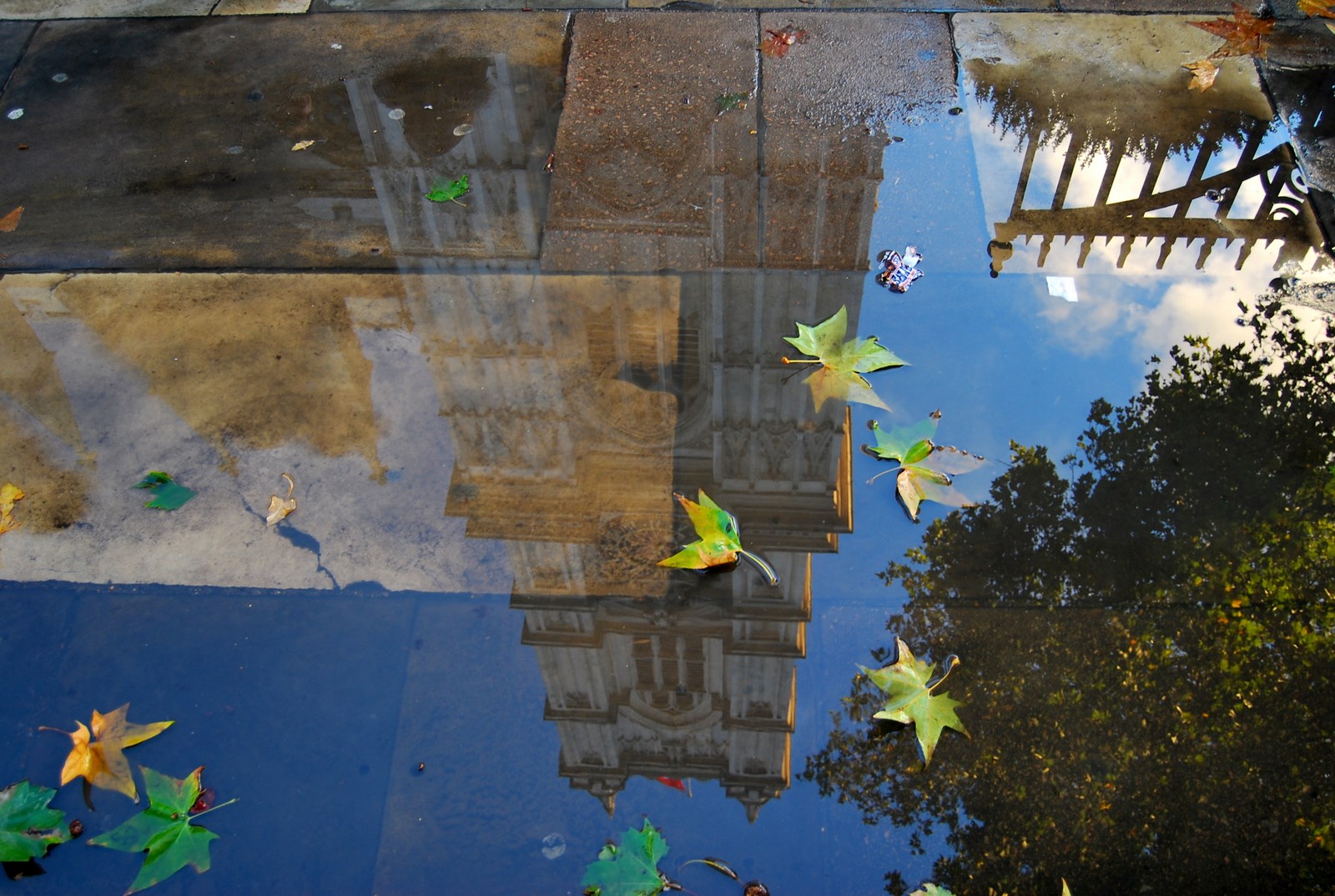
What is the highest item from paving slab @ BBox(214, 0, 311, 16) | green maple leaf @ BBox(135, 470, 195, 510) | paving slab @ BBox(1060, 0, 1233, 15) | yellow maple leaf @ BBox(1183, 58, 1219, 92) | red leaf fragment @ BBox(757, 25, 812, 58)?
paving slab @ BBox(214, 0, 311, 16)

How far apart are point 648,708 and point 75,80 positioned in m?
4.94

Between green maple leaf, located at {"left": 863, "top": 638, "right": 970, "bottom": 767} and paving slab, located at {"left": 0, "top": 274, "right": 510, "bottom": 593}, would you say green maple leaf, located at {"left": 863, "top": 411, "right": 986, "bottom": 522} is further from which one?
paving slab, located at {"left": 0, "top": 274, "right": 510, "bottom": 593}

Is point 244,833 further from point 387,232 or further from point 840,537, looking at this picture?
point 387,232

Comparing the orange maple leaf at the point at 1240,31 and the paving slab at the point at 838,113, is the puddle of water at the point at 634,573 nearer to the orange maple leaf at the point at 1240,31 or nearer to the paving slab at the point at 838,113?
A: the paving slab at the point at 838,113

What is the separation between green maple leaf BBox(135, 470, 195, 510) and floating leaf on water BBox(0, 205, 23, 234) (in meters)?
1.85

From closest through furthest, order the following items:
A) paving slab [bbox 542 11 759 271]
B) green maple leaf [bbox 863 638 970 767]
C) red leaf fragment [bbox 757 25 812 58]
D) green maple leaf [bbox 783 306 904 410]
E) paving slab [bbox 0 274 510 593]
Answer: green maple leaf [bbox 863 638 970 767] → paving slab [bbox 0 274 510 593] → green maple leaf [bbox 783 306 904 410] → paving slab [bbox 542 11 759 271] → red leaf fragment [bbox 757 25 812 58]

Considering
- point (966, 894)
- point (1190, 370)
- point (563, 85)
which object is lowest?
point (966, 894)

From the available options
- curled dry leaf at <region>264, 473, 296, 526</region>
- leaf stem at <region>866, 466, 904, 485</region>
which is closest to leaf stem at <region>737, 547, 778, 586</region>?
leaf stem at <region>866, 466, 904, 485</region>

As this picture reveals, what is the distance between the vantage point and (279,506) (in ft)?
11.0

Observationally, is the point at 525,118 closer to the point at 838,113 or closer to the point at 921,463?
the point at 838,113

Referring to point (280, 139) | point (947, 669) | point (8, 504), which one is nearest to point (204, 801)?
point (8, 504)

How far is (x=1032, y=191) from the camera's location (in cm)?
446

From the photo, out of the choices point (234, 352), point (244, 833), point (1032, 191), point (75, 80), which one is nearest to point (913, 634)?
point (244, 833)

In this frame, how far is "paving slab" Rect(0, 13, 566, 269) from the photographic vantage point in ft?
14.0
